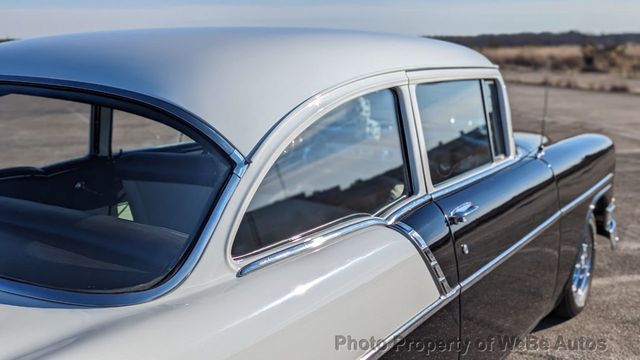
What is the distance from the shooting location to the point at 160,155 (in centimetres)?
240

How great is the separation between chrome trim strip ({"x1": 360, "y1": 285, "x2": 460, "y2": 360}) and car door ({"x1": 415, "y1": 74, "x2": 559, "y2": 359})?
120mm

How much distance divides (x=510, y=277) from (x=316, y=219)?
4.66ft

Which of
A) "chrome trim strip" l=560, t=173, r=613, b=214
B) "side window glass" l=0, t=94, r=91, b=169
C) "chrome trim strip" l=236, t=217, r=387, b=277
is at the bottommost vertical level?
"chrome trim strip" l=560, t=173, r=613, b=214

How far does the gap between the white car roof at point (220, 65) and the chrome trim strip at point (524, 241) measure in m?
0.87

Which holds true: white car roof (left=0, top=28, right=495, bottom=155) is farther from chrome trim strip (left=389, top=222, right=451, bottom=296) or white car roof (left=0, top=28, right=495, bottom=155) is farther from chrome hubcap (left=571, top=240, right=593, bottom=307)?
chrome hubcap (left=571, top=240, right=593, bottom=307)

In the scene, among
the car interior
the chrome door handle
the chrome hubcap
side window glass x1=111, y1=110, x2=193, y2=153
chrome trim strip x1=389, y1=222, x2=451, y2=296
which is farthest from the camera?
the chrome hubcap

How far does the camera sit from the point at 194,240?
167 cm

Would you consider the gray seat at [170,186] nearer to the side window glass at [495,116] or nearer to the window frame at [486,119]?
the window frame at [486,119]

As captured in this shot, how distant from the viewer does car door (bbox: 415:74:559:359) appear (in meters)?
2.52

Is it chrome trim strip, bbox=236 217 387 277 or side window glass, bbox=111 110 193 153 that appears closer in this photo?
chrome trim strip, bbox=236 217 387 277

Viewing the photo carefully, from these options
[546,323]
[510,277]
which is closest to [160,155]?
[510,277]

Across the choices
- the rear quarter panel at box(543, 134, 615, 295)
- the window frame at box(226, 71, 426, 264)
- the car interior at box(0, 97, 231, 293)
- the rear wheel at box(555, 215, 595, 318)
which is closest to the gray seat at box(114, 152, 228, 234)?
the car interior at box(0, 97, 231, 293)

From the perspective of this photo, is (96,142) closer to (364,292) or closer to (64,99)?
(64,99)

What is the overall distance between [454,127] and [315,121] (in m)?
1.68
